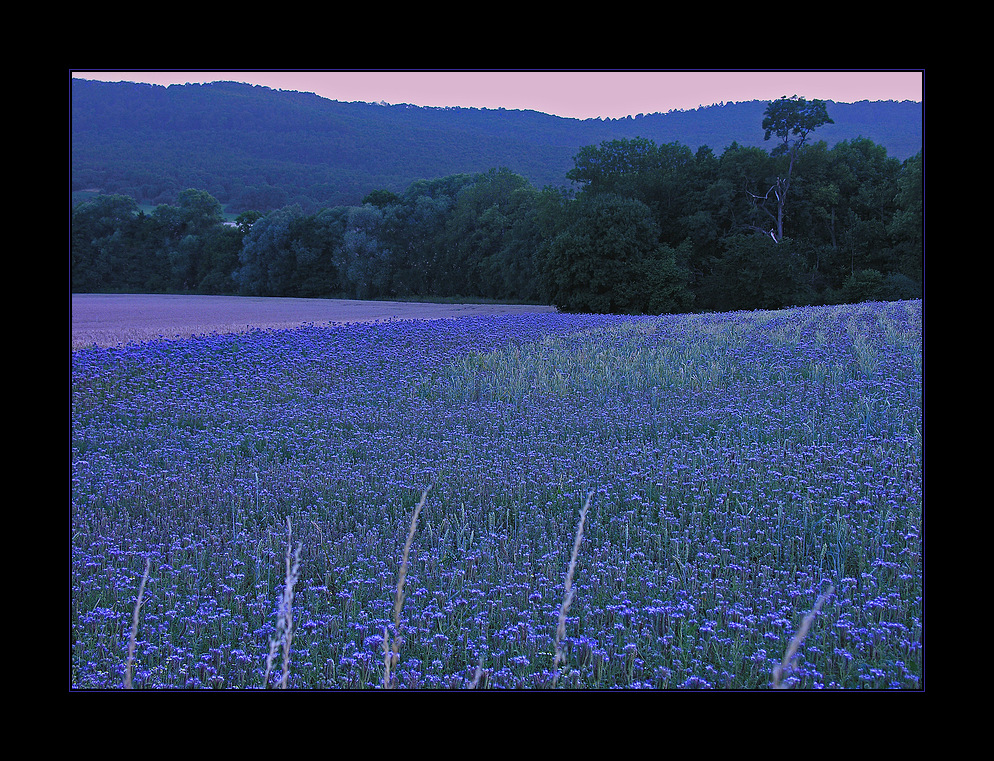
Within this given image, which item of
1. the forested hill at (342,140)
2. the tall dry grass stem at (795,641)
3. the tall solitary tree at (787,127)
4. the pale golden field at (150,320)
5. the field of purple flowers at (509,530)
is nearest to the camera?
the tall dry grass stem at (795,641)

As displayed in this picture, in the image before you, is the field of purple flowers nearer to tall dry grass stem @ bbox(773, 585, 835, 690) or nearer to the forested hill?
tall dry grass stem @ bbox(773, 585, 835, 690)

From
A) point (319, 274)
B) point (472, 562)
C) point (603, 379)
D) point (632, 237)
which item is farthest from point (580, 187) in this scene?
point (472, 562)

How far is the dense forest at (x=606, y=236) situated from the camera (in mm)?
37344

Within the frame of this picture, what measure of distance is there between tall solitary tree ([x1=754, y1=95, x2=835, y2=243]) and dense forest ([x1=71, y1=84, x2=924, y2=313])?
0.09 meters

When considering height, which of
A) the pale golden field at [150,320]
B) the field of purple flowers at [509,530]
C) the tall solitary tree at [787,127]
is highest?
the tall solitary tree at [787,127]

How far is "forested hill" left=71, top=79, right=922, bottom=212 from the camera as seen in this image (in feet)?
106

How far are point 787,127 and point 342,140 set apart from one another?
28.0 m

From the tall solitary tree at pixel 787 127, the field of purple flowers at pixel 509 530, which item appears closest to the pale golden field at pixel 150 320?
the field of purple flowers at pixel 509 530

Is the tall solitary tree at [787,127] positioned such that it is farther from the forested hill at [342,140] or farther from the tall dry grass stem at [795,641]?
the tall dry grass stem at [795,641]

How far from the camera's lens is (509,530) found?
4.27 m

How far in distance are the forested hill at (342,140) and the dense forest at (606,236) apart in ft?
2.58

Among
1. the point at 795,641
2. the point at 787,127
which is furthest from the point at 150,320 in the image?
the point at 787,127
